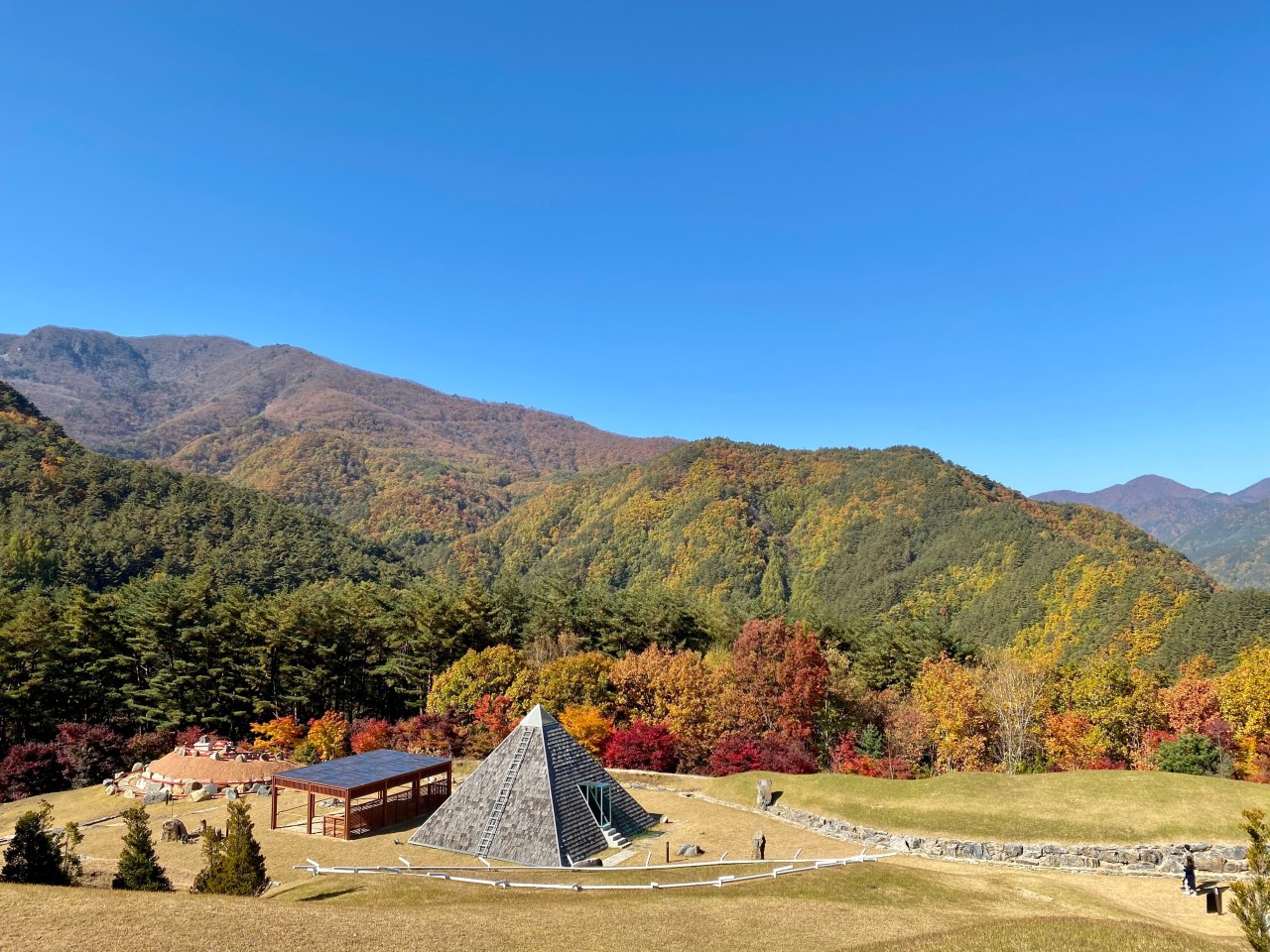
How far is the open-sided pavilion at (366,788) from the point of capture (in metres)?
27.8

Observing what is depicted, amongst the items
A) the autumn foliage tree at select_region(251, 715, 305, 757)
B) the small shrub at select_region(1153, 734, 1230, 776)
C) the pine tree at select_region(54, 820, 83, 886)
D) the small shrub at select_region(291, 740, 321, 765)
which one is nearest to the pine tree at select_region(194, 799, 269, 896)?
the pine tree at select_region(54, 820, 83, 886)

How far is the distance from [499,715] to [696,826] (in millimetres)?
17666

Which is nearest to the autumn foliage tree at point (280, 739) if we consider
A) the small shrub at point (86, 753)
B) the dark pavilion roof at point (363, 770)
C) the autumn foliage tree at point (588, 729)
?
the small shrub at point (86, 753)

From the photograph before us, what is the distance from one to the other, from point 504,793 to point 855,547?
124540 millimetres

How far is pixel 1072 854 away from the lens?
24.1 m

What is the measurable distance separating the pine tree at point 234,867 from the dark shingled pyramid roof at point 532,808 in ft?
27.6

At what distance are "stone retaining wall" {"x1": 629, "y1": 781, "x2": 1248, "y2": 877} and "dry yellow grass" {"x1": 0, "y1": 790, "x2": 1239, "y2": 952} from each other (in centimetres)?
78

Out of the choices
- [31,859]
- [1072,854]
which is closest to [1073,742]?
[1072,854]

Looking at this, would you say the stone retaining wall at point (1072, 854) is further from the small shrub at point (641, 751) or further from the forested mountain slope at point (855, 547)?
the forested mountain slope at point (855, 547)

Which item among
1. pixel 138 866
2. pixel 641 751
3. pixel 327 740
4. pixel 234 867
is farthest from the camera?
pixel 327 740

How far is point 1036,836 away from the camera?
24.8m

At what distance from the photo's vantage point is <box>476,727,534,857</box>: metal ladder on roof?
25719mm

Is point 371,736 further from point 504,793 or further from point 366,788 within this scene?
point 504,793

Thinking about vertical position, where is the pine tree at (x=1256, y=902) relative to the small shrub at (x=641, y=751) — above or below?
above
